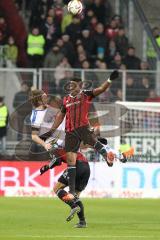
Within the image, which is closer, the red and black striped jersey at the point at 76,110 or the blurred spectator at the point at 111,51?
the red and black striped jersey at the point at 76,110

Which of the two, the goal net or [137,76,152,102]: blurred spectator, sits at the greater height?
[137,76,152,102]: blurred spectator

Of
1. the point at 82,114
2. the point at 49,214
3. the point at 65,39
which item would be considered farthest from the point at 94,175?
the point at 82,114

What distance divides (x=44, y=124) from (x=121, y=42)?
11.4m

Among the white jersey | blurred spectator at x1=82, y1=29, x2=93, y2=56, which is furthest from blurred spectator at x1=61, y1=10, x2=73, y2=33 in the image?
the white jersey

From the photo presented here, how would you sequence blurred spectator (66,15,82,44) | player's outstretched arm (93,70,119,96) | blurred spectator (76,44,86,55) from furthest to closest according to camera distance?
blurred spectator (66,15,82,44), blurred spectator (76,44,86,55), player's outstretched arm (93,70,119,96)

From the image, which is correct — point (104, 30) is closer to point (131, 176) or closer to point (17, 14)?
point (17, 14)

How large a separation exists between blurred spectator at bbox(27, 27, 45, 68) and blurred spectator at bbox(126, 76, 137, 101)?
3.02 meters

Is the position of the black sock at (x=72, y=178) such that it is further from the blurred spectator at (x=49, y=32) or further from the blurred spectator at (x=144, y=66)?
the blurred spectator at (x=49, y=32)

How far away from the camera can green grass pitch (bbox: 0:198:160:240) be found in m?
14.3

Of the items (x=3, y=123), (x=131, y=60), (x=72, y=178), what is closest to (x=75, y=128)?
(x=72, y=178)

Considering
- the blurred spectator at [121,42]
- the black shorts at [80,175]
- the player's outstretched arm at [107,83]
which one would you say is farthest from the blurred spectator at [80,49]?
the player's outstretched arm at [107,83]

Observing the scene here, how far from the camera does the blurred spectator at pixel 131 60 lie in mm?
29150

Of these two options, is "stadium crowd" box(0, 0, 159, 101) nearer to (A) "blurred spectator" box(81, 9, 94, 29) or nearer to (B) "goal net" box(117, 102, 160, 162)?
(A) "blurred spectator" box(81, 9, 94, 29)

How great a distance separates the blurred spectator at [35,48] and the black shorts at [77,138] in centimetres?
1310
